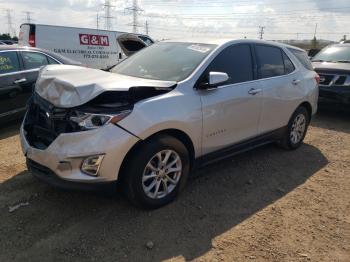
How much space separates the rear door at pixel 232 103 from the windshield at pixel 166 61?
22cm

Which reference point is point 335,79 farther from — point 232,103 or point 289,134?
point 232,103

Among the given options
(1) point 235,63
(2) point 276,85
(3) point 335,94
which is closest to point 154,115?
(1) point 235,63

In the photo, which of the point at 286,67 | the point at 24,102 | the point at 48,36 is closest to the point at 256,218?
the point at 286,67

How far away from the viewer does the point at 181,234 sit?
3.43 m

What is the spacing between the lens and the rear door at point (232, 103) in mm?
4081

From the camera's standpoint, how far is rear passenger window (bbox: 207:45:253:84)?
430 cm

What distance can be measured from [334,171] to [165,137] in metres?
2.82

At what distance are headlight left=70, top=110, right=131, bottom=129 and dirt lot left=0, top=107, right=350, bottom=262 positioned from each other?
64 centimetres

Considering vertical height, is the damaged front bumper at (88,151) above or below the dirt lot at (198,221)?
above

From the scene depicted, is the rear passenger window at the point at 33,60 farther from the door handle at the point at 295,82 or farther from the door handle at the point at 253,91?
the door handle at the point at 295,82

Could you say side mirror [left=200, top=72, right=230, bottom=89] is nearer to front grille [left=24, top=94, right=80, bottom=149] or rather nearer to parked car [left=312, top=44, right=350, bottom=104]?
front grille [left=24, top=94, right=80, bottom=149]

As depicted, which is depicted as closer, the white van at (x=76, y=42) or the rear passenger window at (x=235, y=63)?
the rear passenger window at (x=235, y=63)

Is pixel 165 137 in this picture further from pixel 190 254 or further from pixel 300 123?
pixel 300 123

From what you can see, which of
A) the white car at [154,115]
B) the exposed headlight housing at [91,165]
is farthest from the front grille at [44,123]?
the exposed headlight housing at [91,165]
